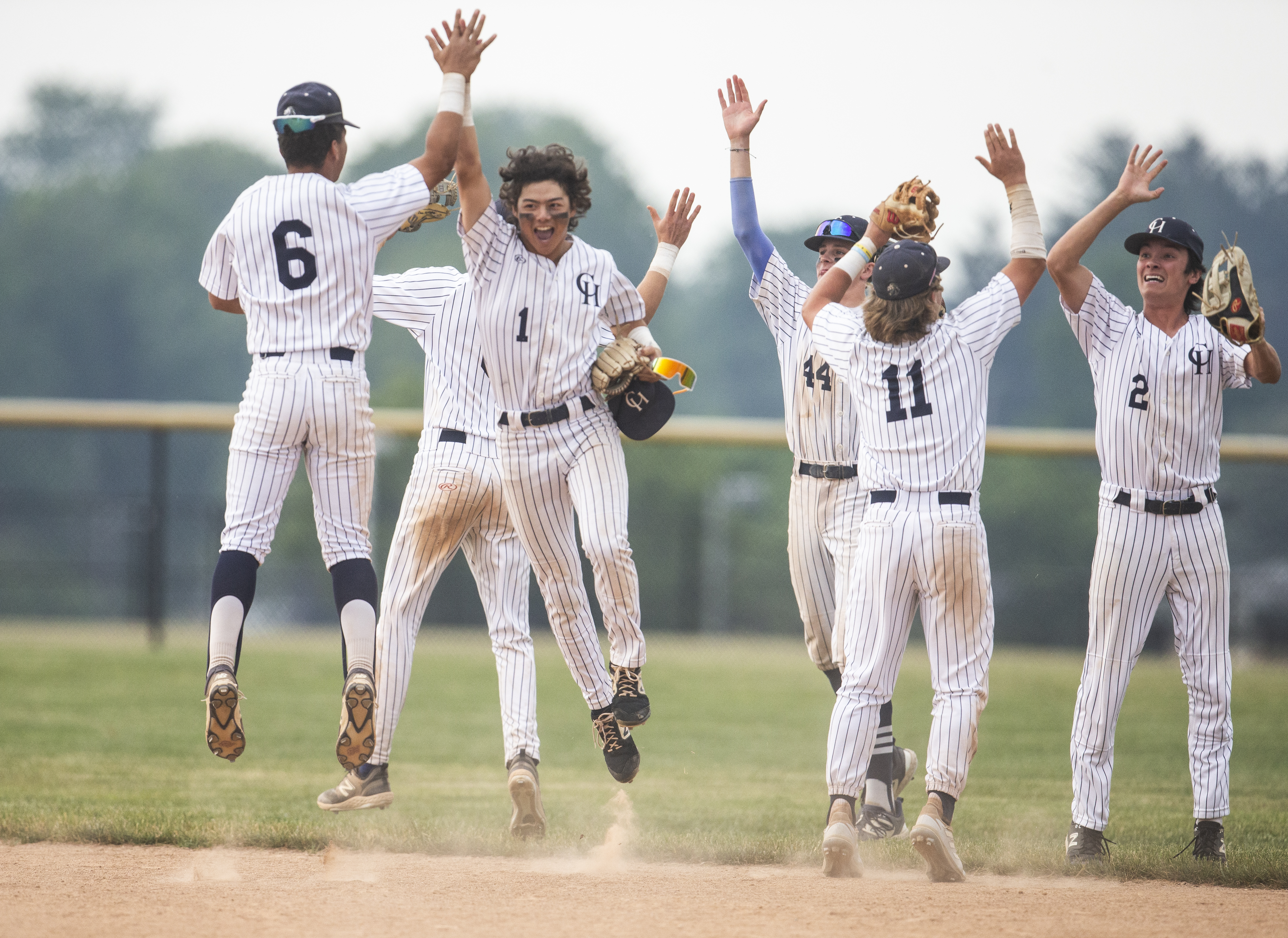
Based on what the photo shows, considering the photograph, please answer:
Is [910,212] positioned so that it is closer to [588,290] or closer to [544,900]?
[588,290]

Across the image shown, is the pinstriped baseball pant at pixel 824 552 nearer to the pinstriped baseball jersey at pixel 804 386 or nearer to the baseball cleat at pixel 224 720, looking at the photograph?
the pinstriped baseball jersey at pixel 804 386

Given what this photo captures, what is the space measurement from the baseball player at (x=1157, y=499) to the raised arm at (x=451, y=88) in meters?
2.31

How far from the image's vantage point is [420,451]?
19.8ft

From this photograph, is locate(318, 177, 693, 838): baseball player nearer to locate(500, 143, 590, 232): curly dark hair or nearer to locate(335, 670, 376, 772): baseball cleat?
locate(500, 143, 590, 232): curly dark hair

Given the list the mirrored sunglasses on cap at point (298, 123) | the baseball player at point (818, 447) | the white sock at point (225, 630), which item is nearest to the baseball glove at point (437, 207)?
the mirrored sunglasses on cap at point (298, 123)

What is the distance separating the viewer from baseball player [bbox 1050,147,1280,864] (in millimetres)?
5461

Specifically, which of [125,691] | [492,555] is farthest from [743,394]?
[492,555]

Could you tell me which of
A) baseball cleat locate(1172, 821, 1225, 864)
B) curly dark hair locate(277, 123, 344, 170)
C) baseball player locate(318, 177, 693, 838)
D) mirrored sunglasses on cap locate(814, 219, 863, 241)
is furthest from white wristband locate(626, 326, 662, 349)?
baseball cleat locate(1172, 821, 1225, 864)

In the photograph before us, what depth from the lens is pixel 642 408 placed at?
5.45 metres

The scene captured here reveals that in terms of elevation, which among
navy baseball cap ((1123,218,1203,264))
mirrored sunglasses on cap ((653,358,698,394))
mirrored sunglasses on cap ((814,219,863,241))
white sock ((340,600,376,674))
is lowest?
white sock ((340,600,376,674))

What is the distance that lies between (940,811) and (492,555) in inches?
86.9

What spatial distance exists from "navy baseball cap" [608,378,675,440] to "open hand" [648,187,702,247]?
682 millimetres

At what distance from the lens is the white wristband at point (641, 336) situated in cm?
541

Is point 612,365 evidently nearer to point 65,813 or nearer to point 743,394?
point 65,813
